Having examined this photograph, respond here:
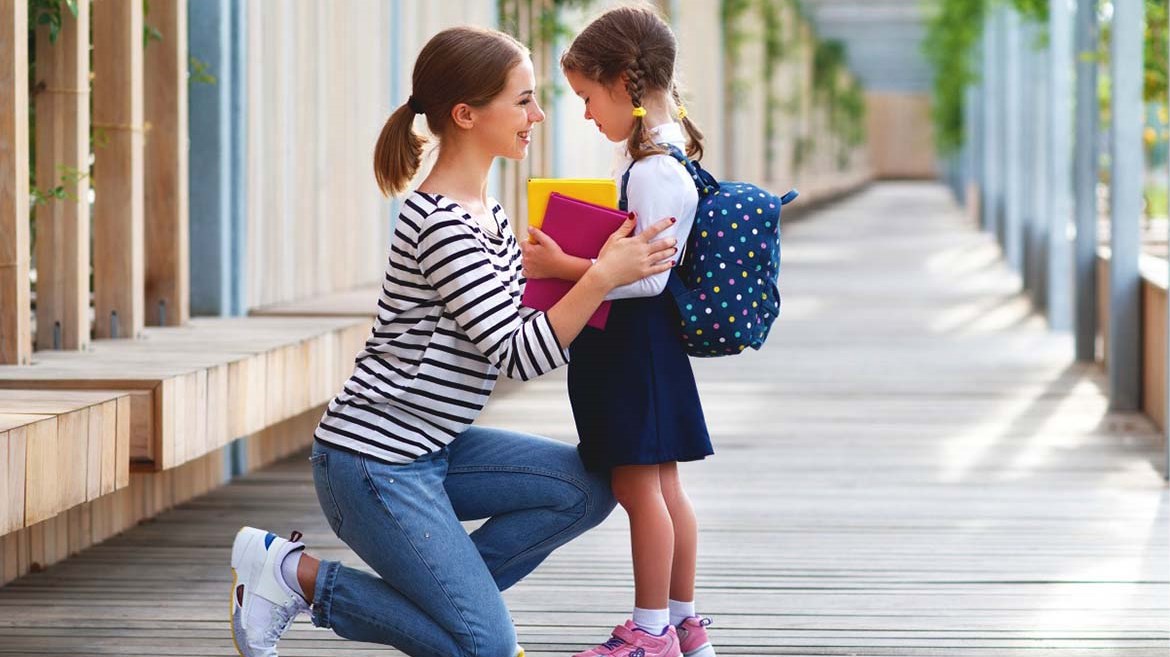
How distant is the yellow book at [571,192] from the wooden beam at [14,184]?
A: 4.85 feet

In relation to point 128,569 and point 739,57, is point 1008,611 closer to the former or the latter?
point 128,569

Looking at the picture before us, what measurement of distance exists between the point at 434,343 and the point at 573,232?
0.28 m

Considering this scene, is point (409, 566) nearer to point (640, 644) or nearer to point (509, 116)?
point (640, 644)

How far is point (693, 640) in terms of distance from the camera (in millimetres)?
3004

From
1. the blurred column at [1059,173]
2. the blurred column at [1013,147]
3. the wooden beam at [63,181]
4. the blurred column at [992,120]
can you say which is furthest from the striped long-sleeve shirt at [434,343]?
the blurred column at [992,120]

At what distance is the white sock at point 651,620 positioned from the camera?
289 centimetres

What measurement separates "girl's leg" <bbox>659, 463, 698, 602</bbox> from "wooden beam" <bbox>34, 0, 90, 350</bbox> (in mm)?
1735

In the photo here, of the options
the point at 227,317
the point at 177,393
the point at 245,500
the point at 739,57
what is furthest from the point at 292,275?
the point at 739,57

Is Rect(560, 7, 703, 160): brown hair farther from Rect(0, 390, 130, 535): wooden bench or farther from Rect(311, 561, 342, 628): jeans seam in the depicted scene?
Rect(0, 390, 130, 535): wooden bench

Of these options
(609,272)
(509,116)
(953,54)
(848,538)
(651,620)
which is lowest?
(848,538)

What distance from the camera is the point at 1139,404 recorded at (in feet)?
21.1

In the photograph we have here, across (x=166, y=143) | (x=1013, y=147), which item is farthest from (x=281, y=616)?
(x=1013, y=147)

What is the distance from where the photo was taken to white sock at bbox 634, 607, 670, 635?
9.47 ft

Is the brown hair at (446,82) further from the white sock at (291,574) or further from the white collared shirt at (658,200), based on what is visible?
the white sock at (291,574)
